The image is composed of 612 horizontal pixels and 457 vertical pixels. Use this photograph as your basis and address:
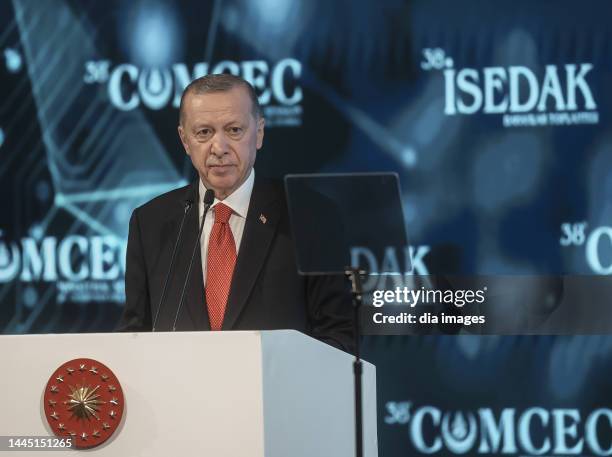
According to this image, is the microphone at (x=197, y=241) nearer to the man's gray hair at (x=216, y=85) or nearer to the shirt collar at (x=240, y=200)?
the shirt collar at (x=240, y=200)

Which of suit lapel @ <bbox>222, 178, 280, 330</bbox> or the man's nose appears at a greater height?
the man's nose

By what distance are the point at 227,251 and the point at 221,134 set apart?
34 centimetres

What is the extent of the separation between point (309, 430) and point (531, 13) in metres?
2.71

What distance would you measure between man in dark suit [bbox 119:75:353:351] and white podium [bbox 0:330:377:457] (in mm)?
694

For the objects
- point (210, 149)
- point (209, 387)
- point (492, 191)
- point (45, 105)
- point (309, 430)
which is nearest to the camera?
point (209, 387)

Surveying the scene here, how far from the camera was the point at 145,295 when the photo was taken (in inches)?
131

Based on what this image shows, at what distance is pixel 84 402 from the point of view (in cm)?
238

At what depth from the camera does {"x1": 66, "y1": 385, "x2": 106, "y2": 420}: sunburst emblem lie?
7.75 ft

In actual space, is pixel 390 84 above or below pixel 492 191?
above

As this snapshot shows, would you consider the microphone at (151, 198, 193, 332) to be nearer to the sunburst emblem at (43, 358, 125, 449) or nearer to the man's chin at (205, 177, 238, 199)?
the man's chin at (205, 177, 238, 199)

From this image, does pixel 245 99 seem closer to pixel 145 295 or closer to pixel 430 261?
pixel 145 295

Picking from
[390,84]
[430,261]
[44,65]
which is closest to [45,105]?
[44,65]

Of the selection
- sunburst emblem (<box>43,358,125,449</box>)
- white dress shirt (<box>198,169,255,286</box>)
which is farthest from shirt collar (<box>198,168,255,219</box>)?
sunburst emblem (<box>43,358,125,449</box>)

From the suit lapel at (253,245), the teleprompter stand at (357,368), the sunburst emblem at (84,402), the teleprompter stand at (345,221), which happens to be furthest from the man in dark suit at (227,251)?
the sunburst emblem at (84,402)
